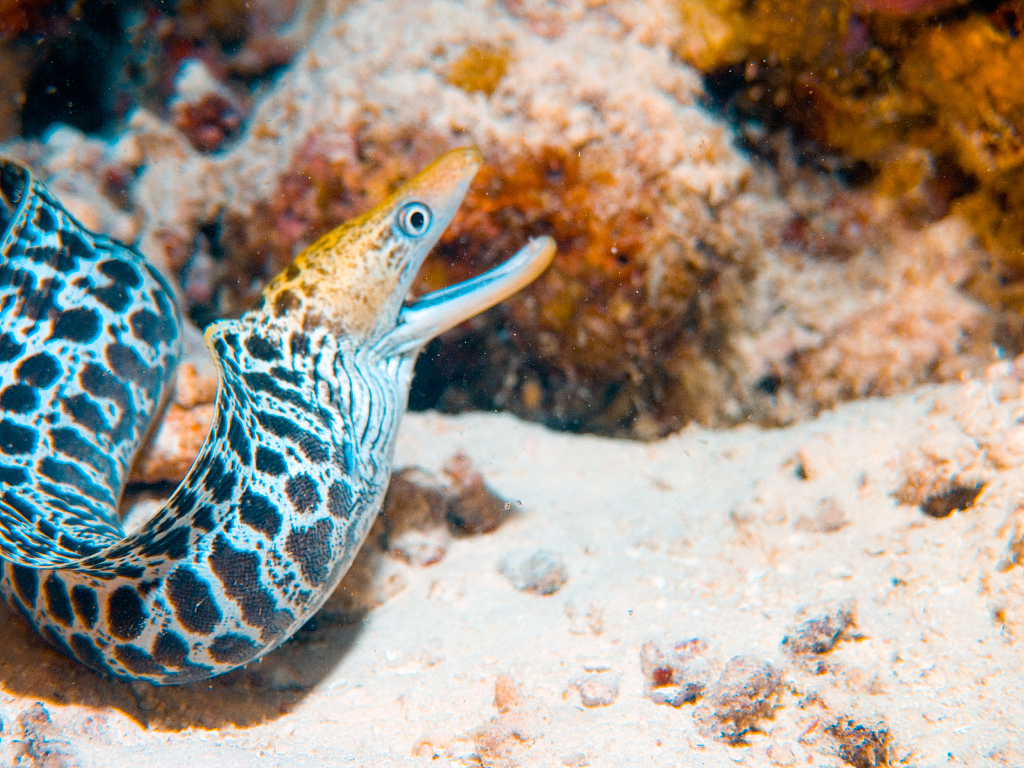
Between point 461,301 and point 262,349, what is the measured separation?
773 mm

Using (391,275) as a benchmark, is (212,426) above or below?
below

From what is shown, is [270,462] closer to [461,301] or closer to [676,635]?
[461,301]

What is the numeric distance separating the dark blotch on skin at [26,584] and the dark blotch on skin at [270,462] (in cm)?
77

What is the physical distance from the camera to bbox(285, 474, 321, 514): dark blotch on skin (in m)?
1.97

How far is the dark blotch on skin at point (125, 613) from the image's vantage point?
6.08ft

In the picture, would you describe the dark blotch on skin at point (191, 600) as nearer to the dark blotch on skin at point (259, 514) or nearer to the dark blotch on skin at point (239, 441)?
the dark blotch on skin at point (259, 514)

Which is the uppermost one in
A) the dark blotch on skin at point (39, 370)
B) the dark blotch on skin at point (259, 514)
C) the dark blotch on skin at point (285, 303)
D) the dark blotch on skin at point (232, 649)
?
the dark blotch on skin at point (285, 303)

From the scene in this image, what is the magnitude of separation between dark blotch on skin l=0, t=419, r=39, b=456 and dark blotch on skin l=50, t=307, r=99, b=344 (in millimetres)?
414

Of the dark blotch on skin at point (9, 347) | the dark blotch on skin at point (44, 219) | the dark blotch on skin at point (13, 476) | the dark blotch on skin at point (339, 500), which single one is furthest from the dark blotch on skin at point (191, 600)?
the dark blotch on skin at point (44, 219)

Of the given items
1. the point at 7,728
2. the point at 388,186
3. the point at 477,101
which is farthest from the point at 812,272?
the point at 7,728

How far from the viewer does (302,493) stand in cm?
199

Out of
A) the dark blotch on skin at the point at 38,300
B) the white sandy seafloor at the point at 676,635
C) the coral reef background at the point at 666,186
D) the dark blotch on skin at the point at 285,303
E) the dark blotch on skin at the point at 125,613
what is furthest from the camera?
the coral reef background at the point at 666,186

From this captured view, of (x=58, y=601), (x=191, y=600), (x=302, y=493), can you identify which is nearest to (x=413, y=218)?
(x=302, y=493)

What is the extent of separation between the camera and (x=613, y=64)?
2914 mm
